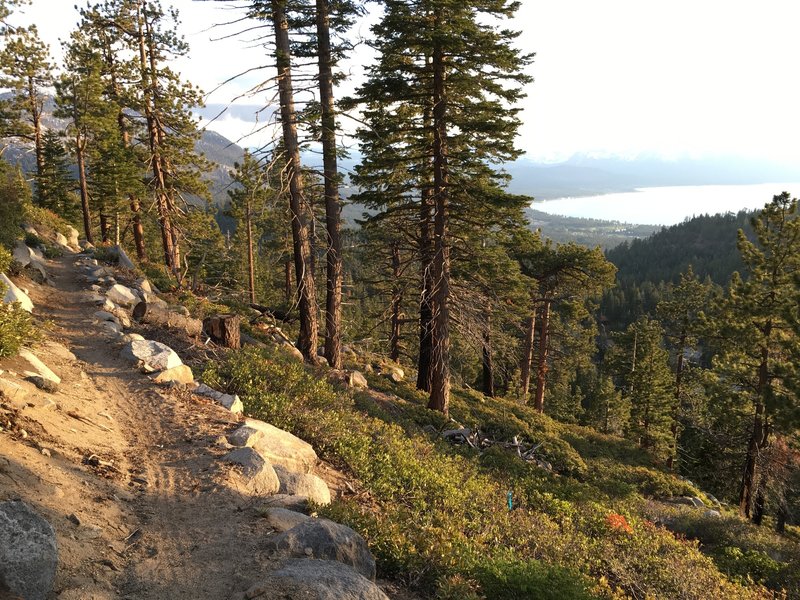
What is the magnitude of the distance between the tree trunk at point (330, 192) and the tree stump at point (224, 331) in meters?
2.67

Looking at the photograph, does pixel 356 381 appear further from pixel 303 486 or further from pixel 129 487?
pixel 129 487

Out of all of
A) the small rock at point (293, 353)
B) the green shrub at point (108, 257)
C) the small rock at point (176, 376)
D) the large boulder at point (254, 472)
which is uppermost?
the green shrub at point (108, 257)

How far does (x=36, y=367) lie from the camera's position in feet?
22.6

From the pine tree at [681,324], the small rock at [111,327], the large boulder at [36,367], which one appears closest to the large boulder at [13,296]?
the small rock at [111,327]

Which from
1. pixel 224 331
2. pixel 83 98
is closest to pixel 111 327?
pixel 224 331

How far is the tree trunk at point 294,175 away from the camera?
1159 centimetres

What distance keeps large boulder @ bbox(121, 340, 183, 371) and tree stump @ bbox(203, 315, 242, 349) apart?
3.01m

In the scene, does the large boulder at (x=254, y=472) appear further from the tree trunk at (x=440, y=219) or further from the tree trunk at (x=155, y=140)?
the tree trunk at (x=155, y=140)

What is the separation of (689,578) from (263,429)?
7.63 m

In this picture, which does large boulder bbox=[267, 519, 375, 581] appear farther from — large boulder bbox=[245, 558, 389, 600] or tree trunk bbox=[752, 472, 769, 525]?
tree trunk bbox=[752, 472, 769, 525]

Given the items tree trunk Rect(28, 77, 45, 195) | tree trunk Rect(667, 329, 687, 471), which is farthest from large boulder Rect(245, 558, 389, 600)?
tree trunk Rect(28, 77, 45, 195)

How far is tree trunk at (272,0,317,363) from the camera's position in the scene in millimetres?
11593

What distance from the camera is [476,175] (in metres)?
14.3

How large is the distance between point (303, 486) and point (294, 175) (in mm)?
8355
